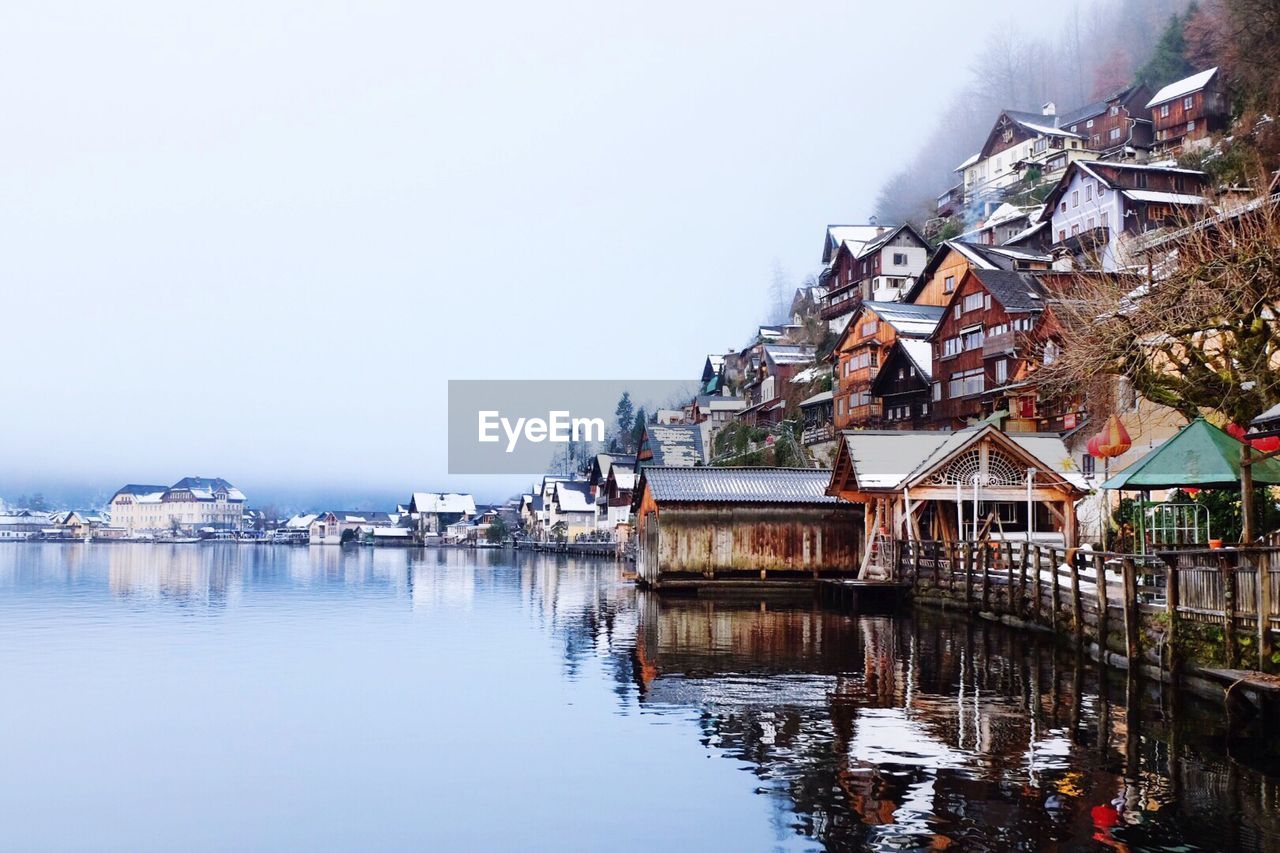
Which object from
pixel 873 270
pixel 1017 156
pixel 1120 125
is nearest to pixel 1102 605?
pixel 873 270

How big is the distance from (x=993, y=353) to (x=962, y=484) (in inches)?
1000

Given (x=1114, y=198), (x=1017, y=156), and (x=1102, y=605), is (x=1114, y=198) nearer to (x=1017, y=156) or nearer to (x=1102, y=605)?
(x=1017, y=156)

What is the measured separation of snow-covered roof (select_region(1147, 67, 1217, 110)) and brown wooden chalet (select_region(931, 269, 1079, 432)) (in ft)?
109

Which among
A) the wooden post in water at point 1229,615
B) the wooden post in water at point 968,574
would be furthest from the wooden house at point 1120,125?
the wooden post in water at point 1229,615

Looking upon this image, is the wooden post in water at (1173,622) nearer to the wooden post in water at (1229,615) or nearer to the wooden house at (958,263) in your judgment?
the wooden post in water at (1229,615)

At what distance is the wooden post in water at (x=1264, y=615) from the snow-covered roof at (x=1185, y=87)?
81468 mm

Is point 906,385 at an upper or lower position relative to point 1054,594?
upper

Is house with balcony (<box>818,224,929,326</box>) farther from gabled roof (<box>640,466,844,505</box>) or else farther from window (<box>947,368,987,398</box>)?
gabled roof (<box>640,466,844,505</box>)

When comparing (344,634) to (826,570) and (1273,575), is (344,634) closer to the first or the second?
(826,570)

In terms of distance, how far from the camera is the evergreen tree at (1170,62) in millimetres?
103125

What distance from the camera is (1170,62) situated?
104 m

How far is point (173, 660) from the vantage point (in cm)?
2841

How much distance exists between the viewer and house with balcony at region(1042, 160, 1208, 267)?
74.1 meters

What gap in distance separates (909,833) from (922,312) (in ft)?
234
